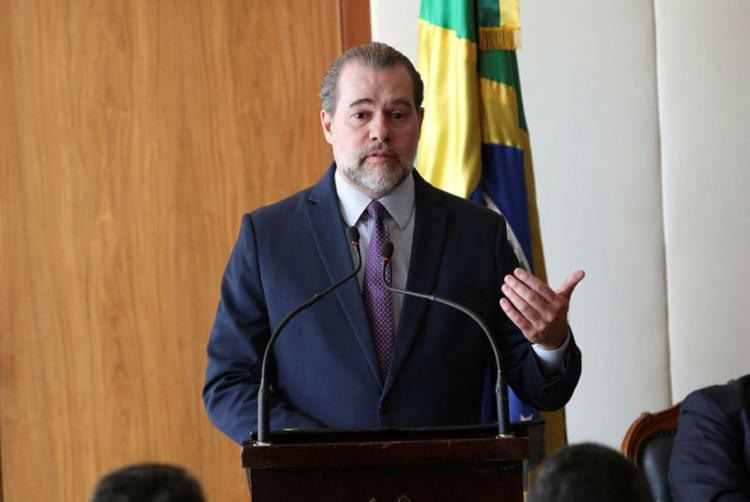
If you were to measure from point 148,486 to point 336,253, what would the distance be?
142cm

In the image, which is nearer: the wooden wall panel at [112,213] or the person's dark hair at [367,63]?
the person's dark hair at [367,63]

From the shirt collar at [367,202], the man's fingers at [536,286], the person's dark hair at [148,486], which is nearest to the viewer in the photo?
the person's dark hair at [148,486]

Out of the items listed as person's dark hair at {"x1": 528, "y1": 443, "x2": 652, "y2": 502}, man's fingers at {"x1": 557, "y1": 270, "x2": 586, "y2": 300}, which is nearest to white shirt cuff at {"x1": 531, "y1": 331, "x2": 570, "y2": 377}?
man's fingers at {"x1": 557, "y1": 270, "x2": 586, "y2": 300}

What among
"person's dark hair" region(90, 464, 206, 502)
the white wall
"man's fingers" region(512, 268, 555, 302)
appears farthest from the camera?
the white wall

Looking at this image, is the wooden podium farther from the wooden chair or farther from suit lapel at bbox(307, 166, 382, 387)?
the wooden chair

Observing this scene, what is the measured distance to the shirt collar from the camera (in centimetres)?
278

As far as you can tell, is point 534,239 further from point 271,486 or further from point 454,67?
point 271,486

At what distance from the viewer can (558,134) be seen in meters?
4.31

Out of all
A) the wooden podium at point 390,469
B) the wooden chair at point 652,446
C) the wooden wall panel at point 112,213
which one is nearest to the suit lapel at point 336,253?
the wooden podium at point 390,469

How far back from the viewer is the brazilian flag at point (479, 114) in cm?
370

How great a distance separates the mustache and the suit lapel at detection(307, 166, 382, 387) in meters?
0.15

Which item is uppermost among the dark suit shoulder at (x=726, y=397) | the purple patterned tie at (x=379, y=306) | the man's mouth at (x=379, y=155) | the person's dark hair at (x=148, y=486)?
the man's mouth at (x=379, y=155)

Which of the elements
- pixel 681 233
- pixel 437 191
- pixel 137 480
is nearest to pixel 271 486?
pixel 137 480

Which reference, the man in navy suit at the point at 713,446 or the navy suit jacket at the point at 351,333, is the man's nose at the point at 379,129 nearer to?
the navy suit jacket at the point at 351,333
